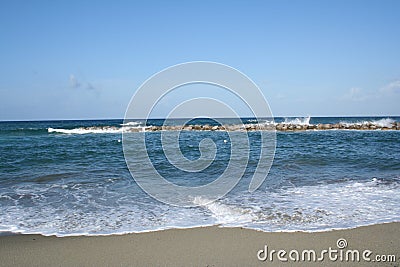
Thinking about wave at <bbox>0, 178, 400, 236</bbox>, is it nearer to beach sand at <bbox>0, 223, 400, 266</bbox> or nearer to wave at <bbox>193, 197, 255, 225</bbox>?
wave at <bbox>193, 197, 255, 225</bbox>

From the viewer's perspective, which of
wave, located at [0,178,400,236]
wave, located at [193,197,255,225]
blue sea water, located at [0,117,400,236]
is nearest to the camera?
wave, located at [0,178,400,236]

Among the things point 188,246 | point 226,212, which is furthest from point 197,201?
point 188,246

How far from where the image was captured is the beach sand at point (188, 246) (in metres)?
3.98

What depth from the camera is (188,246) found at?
14.5 ft

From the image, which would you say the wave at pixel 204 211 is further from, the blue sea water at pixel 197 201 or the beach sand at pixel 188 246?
the beach sand at pixel 188 246

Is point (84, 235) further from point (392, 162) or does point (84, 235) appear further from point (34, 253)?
point (392, 162)

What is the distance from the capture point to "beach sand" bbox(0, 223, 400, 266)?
398cm

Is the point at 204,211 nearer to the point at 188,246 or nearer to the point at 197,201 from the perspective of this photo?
the point at 197,201

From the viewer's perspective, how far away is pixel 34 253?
4.27 m

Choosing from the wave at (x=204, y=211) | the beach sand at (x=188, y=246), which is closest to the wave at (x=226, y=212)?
the wave at (x=204, y=211)

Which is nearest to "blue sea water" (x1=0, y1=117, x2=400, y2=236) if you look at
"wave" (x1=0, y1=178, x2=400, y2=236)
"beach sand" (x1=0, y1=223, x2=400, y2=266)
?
"wave" (x1=0, y1=178, x2=400, y2=236)

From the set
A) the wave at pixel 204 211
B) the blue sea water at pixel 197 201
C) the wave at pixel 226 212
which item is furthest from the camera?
the wave at pixel 226 212

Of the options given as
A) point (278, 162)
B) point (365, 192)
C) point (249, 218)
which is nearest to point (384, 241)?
point (249, 218)

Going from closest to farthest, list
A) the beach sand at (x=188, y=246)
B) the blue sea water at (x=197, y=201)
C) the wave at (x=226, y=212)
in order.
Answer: the beach sand at (x=188, y=246)
the blue sea water at (x=197, y=201)
the wave at (x=226, y=212)
